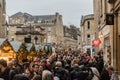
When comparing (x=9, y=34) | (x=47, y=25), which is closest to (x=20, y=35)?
(x=9, y=34)

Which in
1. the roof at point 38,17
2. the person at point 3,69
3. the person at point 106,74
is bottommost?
the person at point 106,74

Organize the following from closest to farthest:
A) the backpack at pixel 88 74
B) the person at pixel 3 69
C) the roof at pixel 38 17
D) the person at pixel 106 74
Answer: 1. the person at pixel 3 69
2. the backpack at pixel 88 74
3. the person at pixel 106 74
4. the roof at pixel 38 17

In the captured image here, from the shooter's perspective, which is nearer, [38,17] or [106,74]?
[106,74]

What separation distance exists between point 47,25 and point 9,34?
2536cm

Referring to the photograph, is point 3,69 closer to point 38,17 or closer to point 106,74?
point 106,74

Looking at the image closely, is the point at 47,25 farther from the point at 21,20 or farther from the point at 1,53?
the point at 1,53

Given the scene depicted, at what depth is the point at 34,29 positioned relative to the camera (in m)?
119

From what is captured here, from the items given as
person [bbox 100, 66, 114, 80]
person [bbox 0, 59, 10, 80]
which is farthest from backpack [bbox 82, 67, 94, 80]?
person [bbox 0, 59, 10, 80]

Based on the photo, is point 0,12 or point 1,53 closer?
point 1,53

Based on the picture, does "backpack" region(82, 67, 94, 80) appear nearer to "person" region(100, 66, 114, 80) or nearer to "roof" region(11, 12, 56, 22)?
"person" region(100, 66, 114, 80)

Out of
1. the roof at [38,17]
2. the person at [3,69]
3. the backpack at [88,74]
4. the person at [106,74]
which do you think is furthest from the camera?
the roof at [38,17]

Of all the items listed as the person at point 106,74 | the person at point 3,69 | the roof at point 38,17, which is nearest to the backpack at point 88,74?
the person at point 106,74

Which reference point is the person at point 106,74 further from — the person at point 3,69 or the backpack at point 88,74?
the person at point 3,69

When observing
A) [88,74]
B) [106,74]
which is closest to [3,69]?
[88,74]
